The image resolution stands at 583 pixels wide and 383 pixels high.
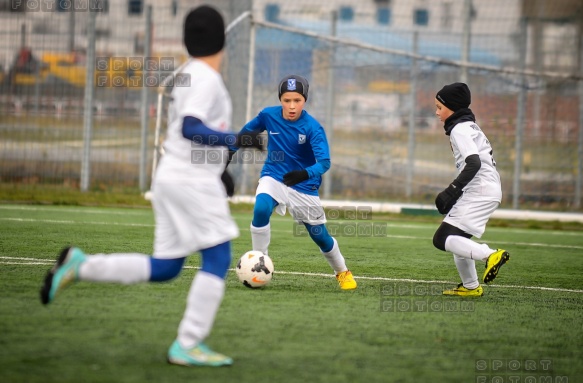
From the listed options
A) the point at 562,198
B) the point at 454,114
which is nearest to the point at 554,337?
the point at 454,114

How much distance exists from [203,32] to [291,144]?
2790mm

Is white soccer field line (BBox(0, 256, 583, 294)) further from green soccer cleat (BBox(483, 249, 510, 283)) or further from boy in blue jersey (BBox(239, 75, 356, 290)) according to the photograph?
green soccer cleat (BBox(483, 249, 510, 283))

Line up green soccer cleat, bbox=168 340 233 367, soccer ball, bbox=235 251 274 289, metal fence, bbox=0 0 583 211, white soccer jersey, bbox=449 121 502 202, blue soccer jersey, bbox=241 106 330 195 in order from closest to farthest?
green soccer cleat, bbox=168 340 233 367, soccer ball, bbox=235 251 274 289, white soccer jersey, bbox=449 121 502 202, blue soccer jersey, bbox=241 106 330 195, metal fence, bbox=0 0 583 211

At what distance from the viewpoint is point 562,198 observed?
49.5ft

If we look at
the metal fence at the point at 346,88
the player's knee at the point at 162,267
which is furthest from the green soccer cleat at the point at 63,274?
the metal fence at the point at 346,88

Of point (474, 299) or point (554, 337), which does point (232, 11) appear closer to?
point (474, 299)

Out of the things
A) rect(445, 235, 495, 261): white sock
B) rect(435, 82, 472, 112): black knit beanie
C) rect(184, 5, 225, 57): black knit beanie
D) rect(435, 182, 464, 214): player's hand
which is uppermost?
rect(184, 5, 225, 57): black knit beanie

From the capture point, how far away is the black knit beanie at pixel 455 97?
23.7 feet

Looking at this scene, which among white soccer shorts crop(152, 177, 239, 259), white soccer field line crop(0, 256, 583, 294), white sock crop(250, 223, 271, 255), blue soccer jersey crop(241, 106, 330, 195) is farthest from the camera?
white soccer field line crop(0, 256, 583, 294)

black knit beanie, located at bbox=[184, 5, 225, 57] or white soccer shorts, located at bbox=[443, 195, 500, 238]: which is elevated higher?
black knit beanie, located at bbox=[184, 5, 225, 57]

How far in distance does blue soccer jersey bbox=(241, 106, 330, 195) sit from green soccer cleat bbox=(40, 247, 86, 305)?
114 inches

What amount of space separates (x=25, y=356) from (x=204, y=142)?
1392 mm

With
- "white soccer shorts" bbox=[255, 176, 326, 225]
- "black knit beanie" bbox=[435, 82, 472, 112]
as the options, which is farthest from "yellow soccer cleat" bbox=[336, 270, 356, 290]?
"black knit beanie" bbox=[435, 82, 472, 112]

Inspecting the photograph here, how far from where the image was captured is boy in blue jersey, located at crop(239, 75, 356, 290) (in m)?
7.27
